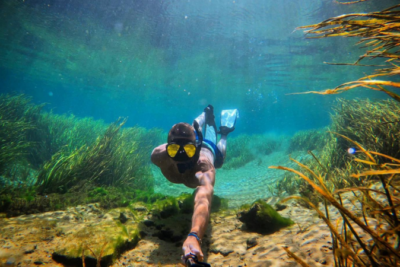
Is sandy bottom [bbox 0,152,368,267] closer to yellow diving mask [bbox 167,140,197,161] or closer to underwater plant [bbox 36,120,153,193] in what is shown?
yellow diving mask [bbox 167,140,197,161]

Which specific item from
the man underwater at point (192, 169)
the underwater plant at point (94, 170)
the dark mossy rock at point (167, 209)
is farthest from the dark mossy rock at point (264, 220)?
the underwater plant at point (94, 170)

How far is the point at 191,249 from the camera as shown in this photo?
5.68ft

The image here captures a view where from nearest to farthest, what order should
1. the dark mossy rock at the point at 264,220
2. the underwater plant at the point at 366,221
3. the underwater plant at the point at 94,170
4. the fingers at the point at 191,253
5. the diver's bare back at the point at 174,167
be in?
the underwater plant at the point at 366,221 < the fingers at the point at 191,253 < the dark mossy rock at the point at 264,220 < the diver's bare back at the point at 174,167 < the underwater plant at the point at 94,170

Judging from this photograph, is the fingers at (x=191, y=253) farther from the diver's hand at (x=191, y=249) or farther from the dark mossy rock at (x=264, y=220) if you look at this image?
the dark mossy rock at (x=264, y=220)

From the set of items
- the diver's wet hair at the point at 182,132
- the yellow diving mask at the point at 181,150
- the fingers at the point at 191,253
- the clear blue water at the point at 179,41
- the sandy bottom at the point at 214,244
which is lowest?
the sandy bottom at the point at 214,244

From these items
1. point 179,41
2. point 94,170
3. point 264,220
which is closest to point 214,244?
point 264,220

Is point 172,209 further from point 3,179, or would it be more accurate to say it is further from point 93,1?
point 93,1

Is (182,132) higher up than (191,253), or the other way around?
(182,132)

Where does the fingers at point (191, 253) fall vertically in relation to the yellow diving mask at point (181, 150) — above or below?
below

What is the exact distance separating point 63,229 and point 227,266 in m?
2.65

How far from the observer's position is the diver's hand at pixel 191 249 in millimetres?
1643

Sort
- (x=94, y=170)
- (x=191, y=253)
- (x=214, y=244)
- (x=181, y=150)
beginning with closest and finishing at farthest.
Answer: (x=191, y=253) → (x=214, y=244) → (x=181, y=150) → (x=94, y=170)

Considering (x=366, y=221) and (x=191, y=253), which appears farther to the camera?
(x=191, y=253)

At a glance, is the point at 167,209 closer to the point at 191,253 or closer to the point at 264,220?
the point at 264,220
